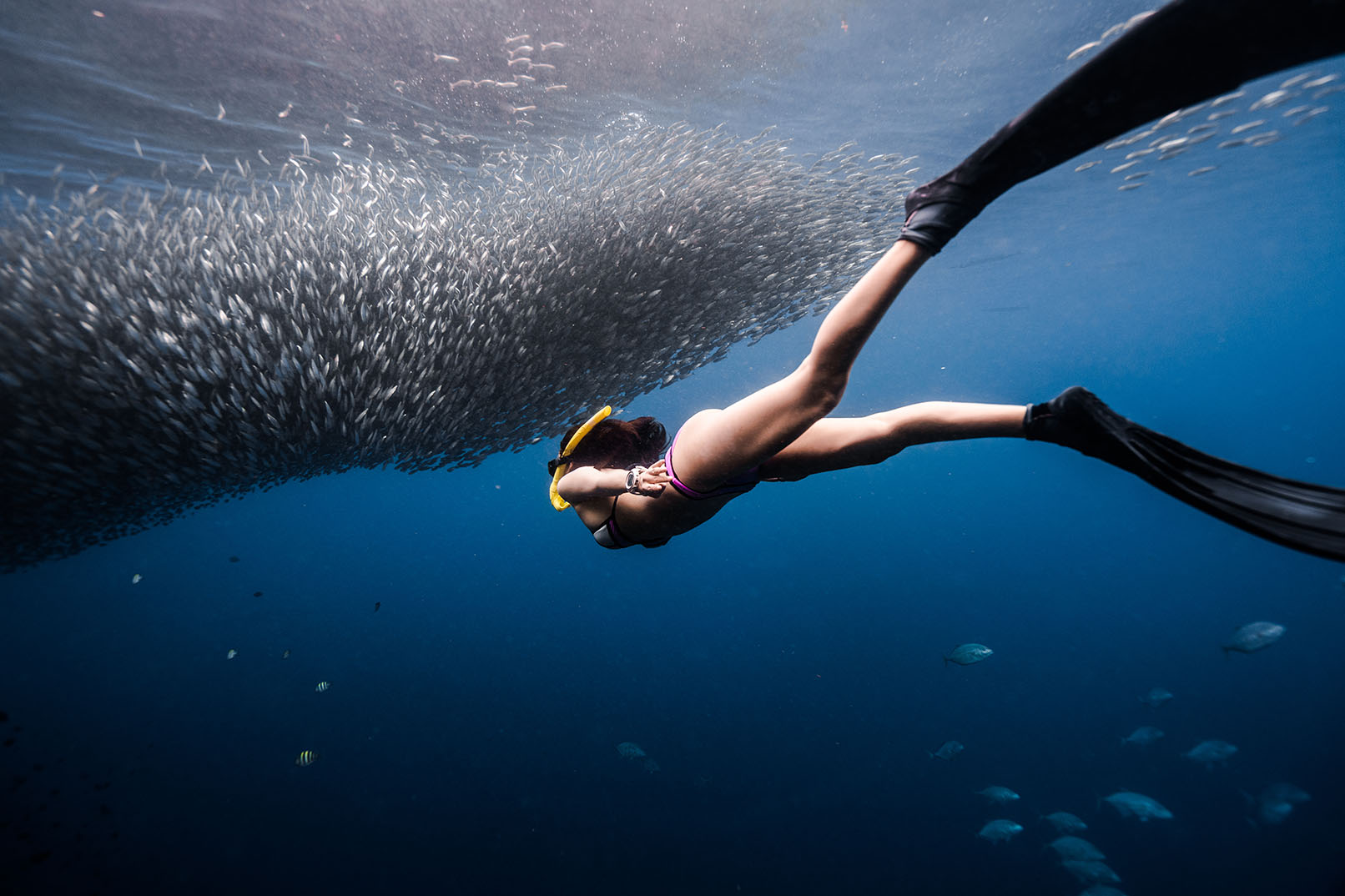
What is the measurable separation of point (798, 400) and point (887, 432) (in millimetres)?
781

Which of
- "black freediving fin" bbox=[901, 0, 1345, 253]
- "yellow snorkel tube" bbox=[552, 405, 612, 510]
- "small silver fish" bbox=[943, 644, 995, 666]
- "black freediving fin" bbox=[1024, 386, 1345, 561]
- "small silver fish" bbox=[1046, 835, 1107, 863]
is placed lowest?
"small silver fish" bbox=[1046, 835, 1107, 863]

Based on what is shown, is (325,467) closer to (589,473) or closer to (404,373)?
(404,373)

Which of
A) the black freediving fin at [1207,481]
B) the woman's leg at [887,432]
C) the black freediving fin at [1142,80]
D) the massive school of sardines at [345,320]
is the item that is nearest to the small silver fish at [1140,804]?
the black freediving fin at [1207,481]

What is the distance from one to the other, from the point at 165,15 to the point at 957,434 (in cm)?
1286

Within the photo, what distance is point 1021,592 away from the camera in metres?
47.1

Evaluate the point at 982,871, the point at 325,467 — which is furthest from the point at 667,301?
the point at 982,871

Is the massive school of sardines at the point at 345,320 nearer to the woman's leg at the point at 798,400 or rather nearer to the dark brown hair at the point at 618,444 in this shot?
the dark brown hair at the point at 618,444

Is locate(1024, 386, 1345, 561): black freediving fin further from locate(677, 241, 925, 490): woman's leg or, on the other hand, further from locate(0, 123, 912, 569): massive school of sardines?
locate(0, 123, 912, 569): massive school of sardines

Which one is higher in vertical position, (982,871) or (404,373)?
(404,373)

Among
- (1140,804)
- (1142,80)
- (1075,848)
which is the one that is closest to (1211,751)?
(1140,804)

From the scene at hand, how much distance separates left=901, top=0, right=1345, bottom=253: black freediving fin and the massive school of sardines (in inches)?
246

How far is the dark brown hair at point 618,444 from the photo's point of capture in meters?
3.39

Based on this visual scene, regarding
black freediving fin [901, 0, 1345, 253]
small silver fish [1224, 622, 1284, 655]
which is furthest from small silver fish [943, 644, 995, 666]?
black freediving fin [901, 0, 1345, 253]

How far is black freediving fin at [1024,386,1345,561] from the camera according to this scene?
82.0 inches
